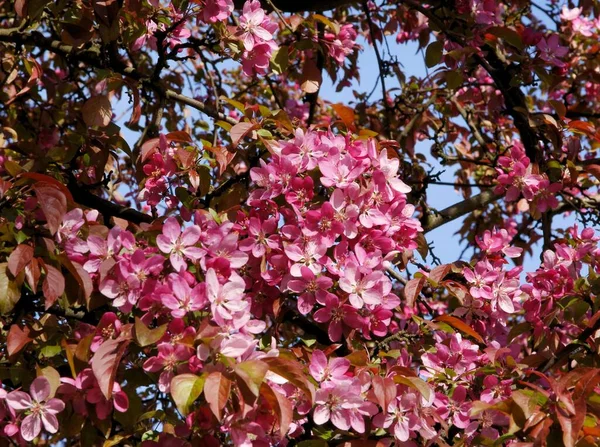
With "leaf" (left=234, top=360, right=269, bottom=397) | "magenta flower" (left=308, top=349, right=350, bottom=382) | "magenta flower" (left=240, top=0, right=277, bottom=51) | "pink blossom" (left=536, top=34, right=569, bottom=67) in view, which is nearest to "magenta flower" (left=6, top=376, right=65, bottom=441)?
"leaf" (left=234, top=360, right=269, bottom=397)

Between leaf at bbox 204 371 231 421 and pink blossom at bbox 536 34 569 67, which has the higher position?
pink blossom at bbox 536 34 569 67

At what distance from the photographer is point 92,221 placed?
178 cm

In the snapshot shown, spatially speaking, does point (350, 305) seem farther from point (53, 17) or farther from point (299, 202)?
point (53, 17)

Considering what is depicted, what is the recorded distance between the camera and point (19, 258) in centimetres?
151

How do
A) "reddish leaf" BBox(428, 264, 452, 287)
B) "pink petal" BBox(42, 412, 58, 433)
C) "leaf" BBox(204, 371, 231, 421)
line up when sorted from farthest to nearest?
1. "reddish leaf" BBox(428, 264, 452, 287)
2. "pink petal" BBox(42, 412, 58, 433)
3. "leaf" BBox(204, 371, 231, 421)

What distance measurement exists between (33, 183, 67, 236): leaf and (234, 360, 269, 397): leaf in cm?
47

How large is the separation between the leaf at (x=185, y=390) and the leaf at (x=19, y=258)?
1.26ft

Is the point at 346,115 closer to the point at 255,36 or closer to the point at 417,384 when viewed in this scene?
the point at 255,36

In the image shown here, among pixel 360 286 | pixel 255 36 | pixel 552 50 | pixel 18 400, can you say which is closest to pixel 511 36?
pixel 552 50

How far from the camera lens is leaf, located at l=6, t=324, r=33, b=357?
1.53 meters

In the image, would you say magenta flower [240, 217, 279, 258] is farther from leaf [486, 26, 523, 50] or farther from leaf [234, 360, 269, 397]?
leaf [486, 26, 523, 50]

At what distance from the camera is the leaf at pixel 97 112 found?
82.8 inches

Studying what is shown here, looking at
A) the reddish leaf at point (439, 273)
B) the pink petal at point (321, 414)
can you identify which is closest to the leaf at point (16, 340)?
the pink petal at point (321, 414)

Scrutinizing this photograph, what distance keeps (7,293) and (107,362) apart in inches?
9.7
